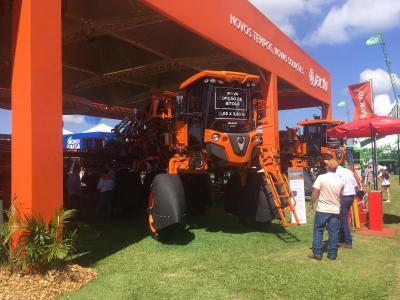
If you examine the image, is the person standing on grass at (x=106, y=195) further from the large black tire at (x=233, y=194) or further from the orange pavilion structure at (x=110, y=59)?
the large black tire at (x=233, y=194)

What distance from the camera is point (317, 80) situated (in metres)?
18.6

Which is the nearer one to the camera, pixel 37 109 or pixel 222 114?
pixel 37 109

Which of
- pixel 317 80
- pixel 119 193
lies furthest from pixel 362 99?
pixel 317 80

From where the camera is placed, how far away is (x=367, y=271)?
6141mm

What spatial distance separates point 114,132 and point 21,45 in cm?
742

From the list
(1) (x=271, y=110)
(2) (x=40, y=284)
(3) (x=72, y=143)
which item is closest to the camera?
(2) (x=40, y=284)

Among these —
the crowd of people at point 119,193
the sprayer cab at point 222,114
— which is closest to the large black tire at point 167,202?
Result: the sprayer cab at point 222,114

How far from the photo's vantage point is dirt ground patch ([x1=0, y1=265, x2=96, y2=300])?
498cm

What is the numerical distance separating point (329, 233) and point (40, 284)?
460cm

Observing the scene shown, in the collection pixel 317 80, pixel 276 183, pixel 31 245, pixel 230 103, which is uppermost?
pixel 317 80

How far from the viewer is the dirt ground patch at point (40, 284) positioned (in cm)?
498

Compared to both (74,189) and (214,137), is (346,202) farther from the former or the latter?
(74,189)

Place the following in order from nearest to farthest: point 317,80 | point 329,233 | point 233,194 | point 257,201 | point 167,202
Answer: point 329,233
point 167,202
point 257,201
point 233,194
point 317,80

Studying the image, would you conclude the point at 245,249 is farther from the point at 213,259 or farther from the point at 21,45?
the point at 21,45
